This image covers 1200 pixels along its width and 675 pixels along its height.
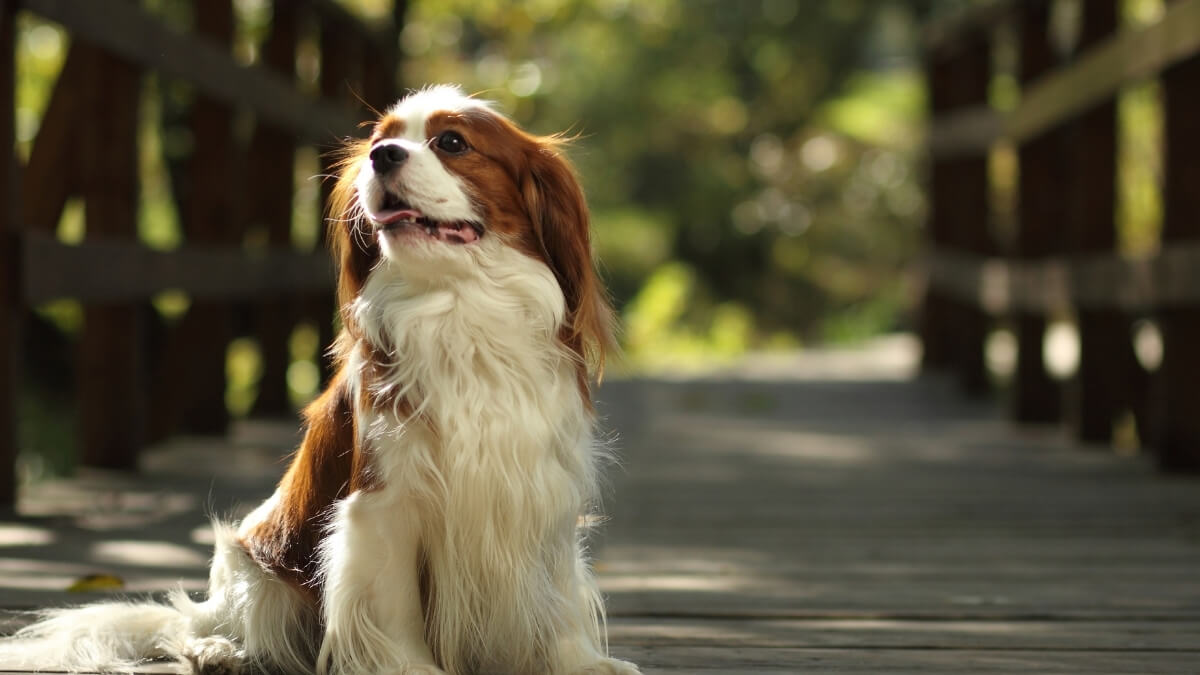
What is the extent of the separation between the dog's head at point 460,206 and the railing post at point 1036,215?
4283 mm

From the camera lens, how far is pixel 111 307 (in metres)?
4.38

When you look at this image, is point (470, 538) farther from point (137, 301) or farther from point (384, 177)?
point (137, 301)

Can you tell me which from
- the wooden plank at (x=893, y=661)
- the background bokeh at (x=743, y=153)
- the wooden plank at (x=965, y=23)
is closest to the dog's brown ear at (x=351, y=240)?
the wooden plank at (x=893, y=661)

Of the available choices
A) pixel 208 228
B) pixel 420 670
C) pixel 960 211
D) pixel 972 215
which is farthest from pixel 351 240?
pixel 960 211

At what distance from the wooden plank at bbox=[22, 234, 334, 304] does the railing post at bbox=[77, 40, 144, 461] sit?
136 millimetres

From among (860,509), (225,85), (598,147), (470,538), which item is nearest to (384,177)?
(470,538)

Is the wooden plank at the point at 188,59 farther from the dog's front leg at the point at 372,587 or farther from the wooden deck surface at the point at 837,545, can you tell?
the dog's front leg at the point at 372,587

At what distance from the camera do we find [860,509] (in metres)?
4.17

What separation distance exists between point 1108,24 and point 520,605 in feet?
13.7

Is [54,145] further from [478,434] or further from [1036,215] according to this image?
[1036,215]

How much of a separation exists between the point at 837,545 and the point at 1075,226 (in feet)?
8.50

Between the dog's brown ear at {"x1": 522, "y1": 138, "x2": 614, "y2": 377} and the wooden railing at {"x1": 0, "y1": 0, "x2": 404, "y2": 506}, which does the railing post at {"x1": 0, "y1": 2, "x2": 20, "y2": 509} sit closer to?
the wooden railing at {"x1": 0, "y1": 0, "x2": 404, "y2": 506}

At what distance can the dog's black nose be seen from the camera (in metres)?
2.01

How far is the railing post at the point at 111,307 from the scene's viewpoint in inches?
169
